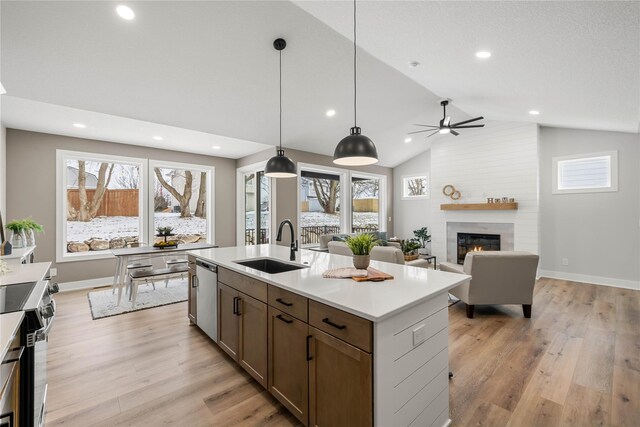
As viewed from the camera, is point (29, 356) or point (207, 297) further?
point (207, 297)

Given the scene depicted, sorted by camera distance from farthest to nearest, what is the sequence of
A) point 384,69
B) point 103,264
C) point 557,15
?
point 103,264 < point 384,69 < point 557,15

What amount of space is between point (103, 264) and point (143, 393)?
4119 mm

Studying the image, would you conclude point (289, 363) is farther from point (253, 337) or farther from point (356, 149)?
point (356, 149)

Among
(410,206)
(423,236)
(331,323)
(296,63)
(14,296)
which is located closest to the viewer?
(331,323)

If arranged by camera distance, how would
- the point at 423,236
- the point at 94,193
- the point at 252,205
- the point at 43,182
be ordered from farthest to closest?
1. the point at 423,236
2. the point at 252,205
3. the point at 94,193
4. the point at 43,182

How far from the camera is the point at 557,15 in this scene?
2027 mm

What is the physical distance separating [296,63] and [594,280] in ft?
20.6

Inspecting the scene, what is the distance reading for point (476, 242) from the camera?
638cm

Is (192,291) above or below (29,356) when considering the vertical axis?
below

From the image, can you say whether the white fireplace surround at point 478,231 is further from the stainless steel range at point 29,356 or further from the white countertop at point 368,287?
the stainless steel range at point 29,356

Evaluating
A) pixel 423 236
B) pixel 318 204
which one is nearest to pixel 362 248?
pixel 318 204

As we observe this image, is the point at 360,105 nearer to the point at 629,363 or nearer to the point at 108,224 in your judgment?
the point at 629,363

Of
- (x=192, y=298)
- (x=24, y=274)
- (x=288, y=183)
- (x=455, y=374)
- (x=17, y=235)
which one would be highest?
(x=288, y=183)

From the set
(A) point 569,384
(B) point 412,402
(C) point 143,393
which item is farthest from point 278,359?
(A) point 569,384
